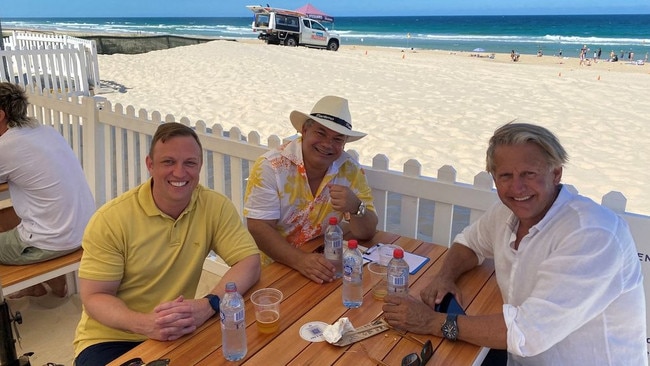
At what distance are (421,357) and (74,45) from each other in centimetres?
1370

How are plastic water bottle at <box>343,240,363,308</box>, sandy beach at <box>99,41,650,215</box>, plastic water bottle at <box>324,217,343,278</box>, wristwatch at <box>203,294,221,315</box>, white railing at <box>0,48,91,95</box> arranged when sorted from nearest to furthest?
1. wristwatch at <box>203,294,221,315</box>
2. plastic water bottle at <box>343,240,363,308</box>
3. plastic water bottle at <box>324,217,343,278</box>
4. sandy beach at <box>99,41,650,215</box>
5. white railing at <box>0,48,91,95</box>

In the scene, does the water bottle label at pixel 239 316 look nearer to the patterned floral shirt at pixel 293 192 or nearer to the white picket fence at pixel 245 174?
the patterned floral shirt at pixel 293 192

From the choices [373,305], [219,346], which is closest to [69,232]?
[219,346]

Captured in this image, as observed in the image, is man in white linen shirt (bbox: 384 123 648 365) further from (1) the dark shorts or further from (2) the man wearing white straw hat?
(1) the dark shorts

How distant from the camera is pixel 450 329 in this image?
1.89 m

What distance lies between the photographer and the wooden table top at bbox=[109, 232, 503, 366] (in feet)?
5.80

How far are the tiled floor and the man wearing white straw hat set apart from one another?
1.54 m

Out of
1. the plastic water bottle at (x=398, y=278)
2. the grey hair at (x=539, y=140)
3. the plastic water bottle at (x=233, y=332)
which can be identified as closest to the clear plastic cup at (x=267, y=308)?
the plastic water bottle at (x=233, y=332)

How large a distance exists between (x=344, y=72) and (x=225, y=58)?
18.2 feet

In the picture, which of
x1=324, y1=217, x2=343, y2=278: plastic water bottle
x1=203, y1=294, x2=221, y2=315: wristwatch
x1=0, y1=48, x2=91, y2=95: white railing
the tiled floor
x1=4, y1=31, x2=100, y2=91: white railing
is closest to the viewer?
x1=203, y1=294, x2=221, y2=315: wristwatch

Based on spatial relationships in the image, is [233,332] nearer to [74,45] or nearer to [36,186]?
[36,186]

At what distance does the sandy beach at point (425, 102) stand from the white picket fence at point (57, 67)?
73 centimetres

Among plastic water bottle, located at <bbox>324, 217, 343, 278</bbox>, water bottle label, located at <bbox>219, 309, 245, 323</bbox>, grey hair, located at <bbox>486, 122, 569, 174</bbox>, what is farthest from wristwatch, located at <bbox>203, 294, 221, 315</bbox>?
grey hair, located at <bbox>486, 122, 569, 174</bbox>

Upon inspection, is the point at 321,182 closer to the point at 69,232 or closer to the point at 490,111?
the point at 69,232
